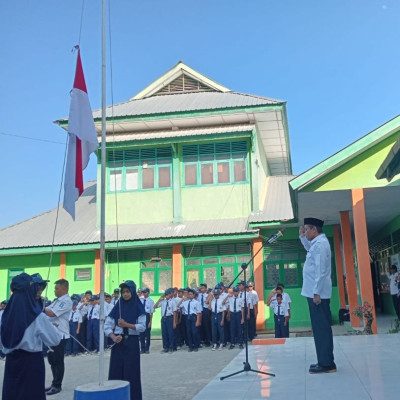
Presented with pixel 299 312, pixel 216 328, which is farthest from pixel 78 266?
pixel 299 312

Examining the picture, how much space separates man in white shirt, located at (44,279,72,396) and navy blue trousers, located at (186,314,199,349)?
562 cm

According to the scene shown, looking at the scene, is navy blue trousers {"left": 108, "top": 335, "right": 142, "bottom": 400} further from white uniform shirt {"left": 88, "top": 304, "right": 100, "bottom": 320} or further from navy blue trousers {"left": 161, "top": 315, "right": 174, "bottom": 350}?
white uniform shirt {"left": 88, "top": 304, "right": 100, "bottom": 320}

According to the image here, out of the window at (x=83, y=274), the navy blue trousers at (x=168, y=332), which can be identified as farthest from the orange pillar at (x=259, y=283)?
the window at (x=83, y=274)

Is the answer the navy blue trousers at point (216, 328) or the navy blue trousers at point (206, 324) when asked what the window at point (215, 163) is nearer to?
the navy blue trousers at point (206, 324)

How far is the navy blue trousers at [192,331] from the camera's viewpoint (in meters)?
13.3

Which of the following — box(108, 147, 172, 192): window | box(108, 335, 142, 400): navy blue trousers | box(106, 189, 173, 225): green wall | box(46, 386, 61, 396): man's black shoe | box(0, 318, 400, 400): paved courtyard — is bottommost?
box(46, 386, 61, 396): man's black shoe

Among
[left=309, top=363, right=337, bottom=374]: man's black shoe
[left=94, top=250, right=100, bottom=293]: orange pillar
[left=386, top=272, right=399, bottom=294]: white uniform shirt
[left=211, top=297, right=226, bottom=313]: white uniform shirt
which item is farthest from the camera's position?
[left=94, top=250, right=100, bottom=293]: orange pillar

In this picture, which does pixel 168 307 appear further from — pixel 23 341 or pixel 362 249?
pixel 23 341

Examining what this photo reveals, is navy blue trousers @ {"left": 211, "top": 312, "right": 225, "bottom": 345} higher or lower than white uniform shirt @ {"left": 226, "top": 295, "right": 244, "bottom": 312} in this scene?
lower

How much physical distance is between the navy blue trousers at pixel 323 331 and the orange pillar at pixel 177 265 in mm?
11673

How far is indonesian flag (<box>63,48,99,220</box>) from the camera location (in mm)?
5469

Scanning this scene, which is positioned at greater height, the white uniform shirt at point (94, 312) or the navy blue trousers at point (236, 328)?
the white uniform shirt at point (94, 312)

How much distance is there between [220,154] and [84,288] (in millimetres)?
7285

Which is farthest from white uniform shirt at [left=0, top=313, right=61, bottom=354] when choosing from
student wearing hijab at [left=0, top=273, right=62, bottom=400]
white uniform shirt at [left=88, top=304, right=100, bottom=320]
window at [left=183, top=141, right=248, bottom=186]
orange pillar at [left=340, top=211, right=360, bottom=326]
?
A: window at [left=183, top=141, right=248, bottom=186]
